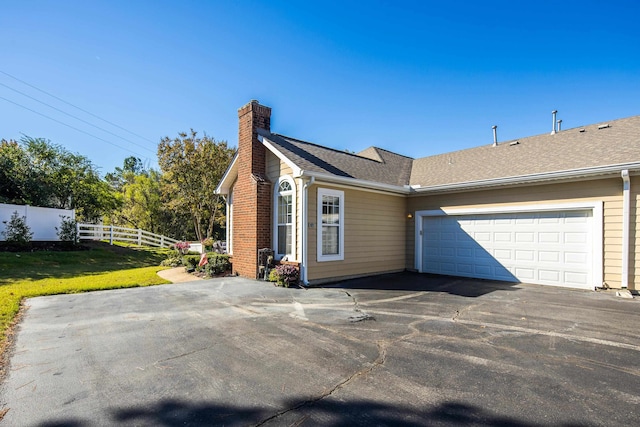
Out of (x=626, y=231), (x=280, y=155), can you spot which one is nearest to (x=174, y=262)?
(x=280, y=155)

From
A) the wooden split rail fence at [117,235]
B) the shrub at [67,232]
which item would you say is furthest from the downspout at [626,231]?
the wooden split rail fence at [117,235]

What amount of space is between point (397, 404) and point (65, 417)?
9.43ft

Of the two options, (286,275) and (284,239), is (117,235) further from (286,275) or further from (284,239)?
(286,275)

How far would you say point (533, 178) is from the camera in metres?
8.87

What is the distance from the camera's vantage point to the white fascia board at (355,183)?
8.64m

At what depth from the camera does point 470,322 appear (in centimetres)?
532

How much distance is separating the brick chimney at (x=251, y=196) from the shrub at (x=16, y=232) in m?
12.0

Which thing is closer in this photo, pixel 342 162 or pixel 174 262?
pixel 342 162

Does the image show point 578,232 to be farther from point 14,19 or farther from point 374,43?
point 14,19

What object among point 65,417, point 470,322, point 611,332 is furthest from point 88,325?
point 611,332

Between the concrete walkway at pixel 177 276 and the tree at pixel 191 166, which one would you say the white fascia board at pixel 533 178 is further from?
the tree at pixel 191 166

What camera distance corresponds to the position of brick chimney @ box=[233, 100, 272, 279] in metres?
9.67

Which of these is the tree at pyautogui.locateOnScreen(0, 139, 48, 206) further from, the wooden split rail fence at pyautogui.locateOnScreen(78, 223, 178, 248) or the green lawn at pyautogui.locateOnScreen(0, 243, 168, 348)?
the green lawn at pyautogui.locateOnScreen(0, 243, 168, 348)

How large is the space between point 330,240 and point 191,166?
17405 millimetres
